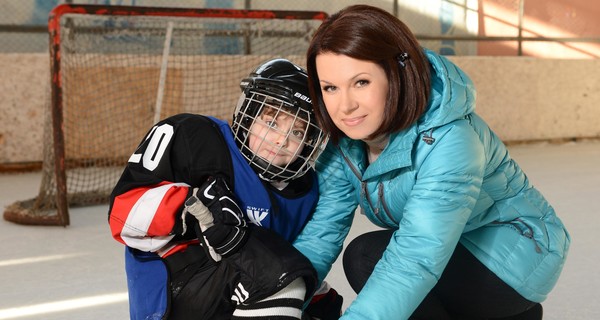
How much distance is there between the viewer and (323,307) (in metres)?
1.84

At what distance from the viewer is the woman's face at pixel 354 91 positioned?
136 cm

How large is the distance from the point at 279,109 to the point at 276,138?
A: 62 millimetres

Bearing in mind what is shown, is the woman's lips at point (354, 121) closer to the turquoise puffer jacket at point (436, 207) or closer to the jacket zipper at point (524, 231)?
the turquoise puffer jacket at point (436, 207)

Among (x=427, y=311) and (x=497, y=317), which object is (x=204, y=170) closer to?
(x=427, y=311)

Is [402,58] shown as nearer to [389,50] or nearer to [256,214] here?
[389,50]

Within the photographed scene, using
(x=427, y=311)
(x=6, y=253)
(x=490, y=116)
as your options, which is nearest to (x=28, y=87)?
(x=6, y=253)

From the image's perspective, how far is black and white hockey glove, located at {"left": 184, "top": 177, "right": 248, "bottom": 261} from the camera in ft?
4.72

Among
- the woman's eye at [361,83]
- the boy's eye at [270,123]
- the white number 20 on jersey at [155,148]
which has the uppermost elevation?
the woman's eye at [361,83]

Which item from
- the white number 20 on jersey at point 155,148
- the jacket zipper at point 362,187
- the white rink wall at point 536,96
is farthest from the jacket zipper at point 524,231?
the white rink wall at point 536,96

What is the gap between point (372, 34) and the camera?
133cm

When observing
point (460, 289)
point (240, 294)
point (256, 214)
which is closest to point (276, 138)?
point (256, 214)

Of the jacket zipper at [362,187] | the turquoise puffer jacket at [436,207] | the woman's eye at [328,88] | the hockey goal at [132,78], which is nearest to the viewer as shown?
the turquoise puffer jacket at [436,207]

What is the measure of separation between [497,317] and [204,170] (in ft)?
2.16

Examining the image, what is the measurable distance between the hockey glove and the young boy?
0.25 meters
